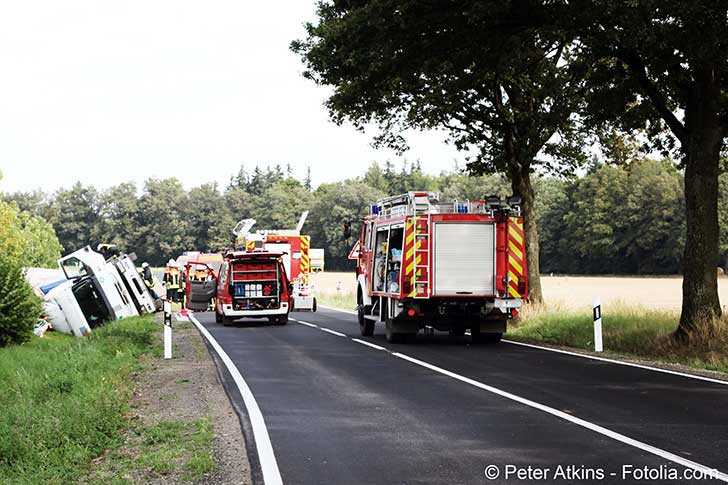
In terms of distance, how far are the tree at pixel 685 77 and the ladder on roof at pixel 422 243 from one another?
165 inches

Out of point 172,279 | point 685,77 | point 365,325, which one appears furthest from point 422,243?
point 172,279

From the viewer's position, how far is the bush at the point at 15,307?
88.7ft

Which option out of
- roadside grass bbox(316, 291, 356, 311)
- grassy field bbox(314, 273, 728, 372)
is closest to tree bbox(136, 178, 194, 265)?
roadside grass bbox(316, 291, 356, 311)

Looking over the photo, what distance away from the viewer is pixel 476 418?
9.46m

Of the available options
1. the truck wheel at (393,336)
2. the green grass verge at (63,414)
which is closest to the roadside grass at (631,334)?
the truck wheel at (393,336)

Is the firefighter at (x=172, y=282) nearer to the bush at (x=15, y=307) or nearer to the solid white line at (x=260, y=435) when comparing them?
the bush at (x=15, y=307)

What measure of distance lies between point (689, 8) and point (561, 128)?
1242 cm

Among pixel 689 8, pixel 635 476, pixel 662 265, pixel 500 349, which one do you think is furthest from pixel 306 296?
pixel 662 265

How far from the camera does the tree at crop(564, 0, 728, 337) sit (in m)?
14.4

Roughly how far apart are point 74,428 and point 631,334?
40.0 feet

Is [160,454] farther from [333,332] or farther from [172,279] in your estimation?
[172,279]

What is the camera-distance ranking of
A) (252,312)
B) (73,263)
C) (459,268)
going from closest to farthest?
(459,268) < (252,312) < (73,263)

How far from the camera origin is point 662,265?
87438 millimetres

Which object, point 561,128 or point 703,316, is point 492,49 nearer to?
point 703,316
